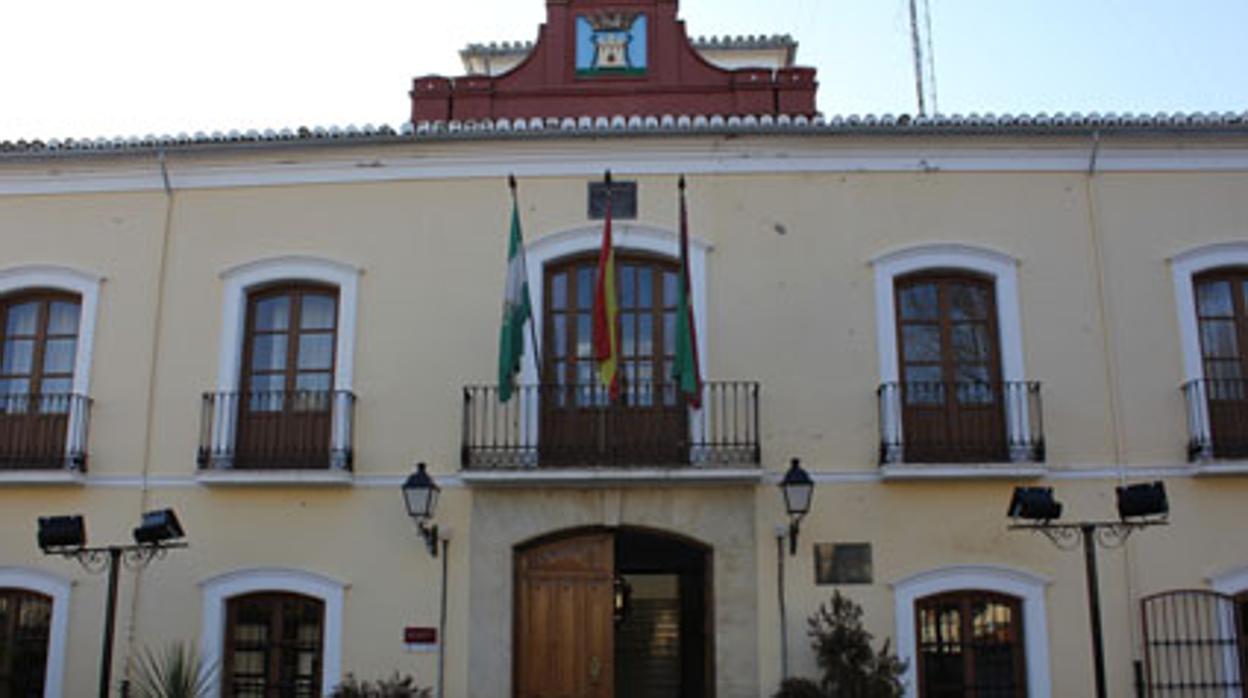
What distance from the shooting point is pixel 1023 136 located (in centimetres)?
1141

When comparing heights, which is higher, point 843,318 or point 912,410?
point 843,318

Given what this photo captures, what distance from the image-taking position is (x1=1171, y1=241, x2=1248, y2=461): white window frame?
1101 centimetres

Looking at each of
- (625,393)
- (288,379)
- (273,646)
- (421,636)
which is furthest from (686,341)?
(273,646)

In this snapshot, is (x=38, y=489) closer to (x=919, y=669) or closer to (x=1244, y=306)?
(x=919, y=669)

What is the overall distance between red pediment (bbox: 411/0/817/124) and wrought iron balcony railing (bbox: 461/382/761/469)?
11.7ft

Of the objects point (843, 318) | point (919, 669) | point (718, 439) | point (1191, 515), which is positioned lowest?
point (919, 669)

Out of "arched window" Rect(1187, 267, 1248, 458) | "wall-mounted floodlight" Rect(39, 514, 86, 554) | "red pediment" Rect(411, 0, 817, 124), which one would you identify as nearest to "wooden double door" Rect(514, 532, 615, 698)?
"wall-mounted floodlight" Rect(39, 514, 86, 554)

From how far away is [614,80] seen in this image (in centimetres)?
1309

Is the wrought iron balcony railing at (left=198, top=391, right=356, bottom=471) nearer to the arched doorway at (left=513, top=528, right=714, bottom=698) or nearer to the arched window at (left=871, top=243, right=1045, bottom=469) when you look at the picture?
the arched doorway at (left=513, top=528, right=714, bottom=698)

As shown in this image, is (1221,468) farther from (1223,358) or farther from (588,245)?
(588,245)

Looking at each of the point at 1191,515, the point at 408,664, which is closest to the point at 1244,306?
the point at 1191,515

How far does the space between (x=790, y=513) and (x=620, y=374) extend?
83.5 inches

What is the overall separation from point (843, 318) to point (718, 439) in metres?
1.68

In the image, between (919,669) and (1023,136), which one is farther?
(1023,136)
